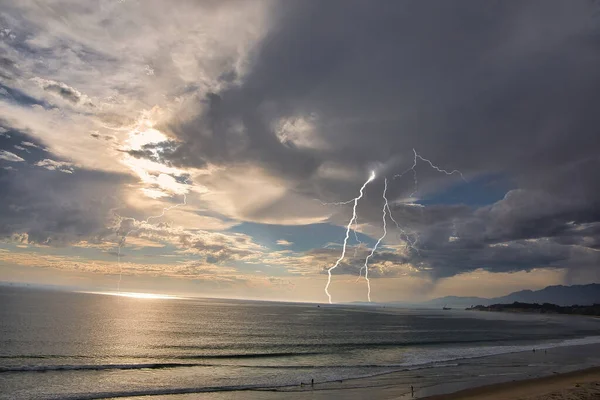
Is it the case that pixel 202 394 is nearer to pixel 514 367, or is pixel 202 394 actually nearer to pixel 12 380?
pixel 12 380

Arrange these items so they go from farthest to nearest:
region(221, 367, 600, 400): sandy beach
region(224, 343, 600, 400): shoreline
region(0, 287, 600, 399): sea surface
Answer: region(0, 287, 600, 399): sea surface
region(224, 343, 600, 400): shoreline
region(221, 367, 600, 400): sandy beach

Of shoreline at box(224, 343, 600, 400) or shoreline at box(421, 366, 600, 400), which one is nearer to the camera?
shoreline at box(421, 366, 600, 400)

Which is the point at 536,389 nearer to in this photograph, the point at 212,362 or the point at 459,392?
the point at 459,392

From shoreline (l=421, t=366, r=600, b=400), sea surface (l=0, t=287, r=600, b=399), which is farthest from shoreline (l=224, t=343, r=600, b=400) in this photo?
sea surface (l=0, t=287, r=600, b=399)

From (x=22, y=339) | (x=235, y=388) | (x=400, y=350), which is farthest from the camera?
(x=400, y=350)

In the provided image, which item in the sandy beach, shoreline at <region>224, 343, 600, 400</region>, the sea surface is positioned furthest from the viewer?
the sea surface

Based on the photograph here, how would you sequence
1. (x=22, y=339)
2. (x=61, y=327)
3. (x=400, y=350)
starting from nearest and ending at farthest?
(x=22, y=339), (x=400, y=350), (x=61, y=327)

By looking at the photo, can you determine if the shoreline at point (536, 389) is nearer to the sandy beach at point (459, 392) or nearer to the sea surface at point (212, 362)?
the sandy beach at point (459, 392)

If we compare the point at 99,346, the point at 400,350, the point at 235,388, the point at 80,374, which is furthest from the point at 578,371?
the point at 99,346

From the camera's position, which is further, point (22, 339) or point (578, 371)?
point (22, 339)

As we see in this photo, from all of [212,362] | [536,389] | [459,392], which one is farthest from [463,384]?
[212,362]

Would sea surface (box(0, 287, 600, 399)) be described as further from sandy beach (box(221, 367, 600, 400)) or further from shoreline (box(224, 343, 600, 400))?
sandy beach (box(221, 367, 600, 400))
